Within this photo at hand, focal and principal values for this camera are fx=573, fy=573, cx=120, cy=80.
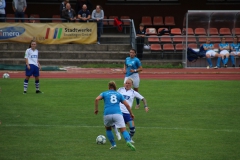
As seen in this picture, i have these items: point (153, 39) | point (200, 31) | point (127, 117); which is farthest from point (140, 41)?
point (127, 117)

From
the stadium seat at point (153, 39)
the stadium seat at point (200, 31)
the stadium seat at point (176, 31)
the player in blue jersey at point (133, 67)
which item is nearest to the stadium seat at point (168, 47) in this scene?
the stadium seat at point (153, 39)

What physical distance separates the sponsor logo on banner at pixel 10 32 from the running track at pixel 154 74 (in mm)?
2920

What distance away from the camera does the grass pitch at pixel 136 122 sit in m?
12.4

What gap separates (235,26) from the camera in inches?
1249

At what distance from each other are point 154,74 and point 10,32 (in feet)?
27.4

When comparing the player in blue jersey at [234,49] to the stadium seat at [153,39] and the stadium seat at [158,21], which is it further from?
the stadium seat at [158,21]

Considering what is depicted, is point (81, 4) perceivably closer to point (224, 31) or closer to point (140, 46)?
point (140, 46)

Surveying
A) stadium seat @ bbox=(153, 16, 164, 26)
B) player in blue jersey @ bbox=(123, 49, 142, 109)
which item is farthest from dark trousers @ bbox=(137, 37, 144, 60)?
player in blue jersey @ bbox=(123, 49, 142, 109)

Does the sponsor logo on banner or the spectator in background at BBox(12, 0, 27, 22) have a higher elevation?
the spectator in background at BBox(12, 0, 27, 22)

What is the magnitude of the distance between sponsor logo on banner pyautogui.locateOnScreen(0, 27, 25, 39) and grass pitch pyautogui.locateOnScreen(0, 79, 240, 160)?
583 cm

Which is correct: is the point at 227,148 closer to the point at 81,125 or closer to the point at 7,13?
the point at 81,125

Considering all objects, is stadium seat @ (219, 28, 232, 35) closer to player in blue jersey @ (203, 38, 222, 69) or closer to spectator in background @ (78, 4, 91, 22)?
player in blue jersey @ (203, 38, 222, 69)

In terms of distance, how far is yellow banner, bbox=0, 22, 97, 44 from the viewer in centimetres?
3078

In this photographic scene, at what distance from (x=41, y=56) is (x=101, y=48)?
327cm
